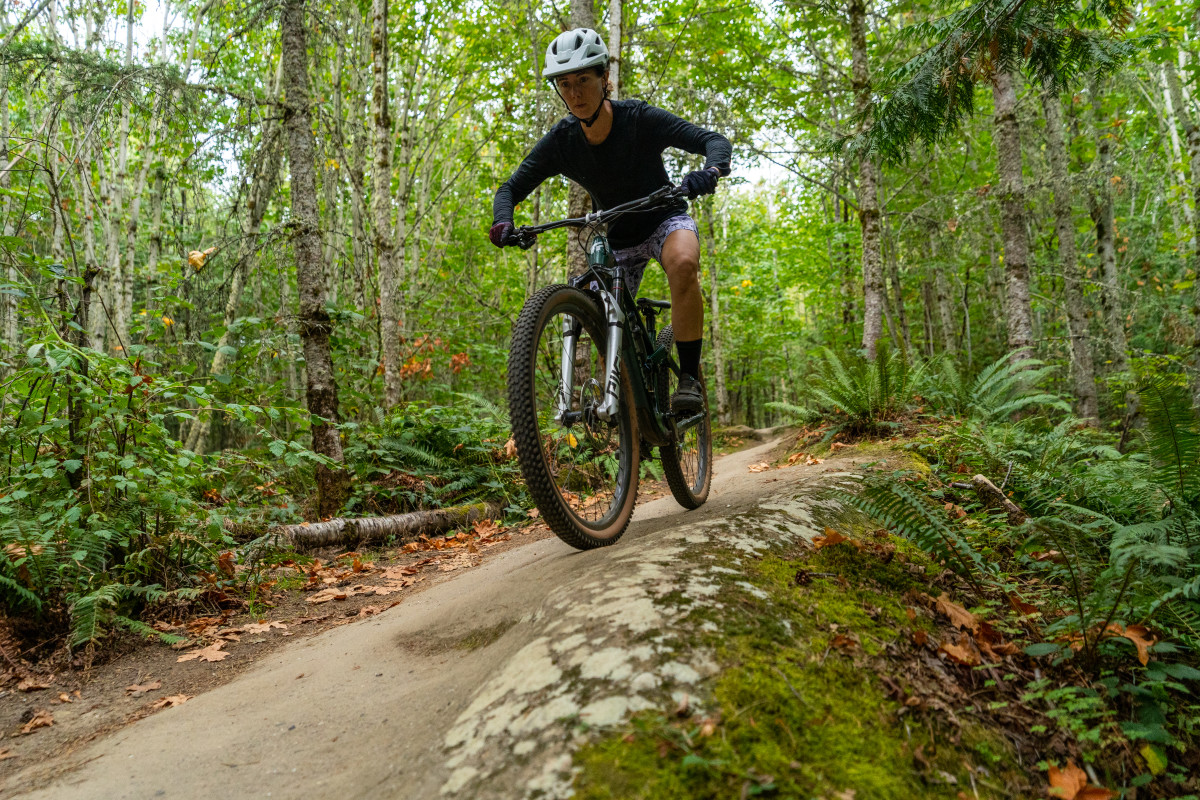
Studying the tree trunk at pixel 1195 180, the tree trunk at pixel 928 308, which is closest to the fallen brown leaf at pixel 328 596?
the tree trunk at pixel 1195 180

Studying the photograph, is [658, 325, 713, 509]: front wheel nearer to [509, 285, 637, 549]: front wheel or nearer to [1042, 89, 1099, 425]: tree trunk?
[509, 285, 637, 549]: front wheel

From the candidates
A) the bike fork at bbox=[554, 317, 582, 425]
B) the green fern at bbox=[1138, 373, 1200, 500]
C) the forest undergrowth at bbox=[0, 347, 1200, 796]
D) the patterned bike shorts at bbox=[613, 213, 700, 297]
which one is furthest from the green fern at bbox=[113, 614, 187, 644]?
the green fern at bbox=[1138, 373, 1200, 500]

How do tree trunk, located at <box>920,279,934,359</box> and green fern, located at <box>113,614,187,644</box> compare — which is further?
tree trunk, located at <box>920,279,934,359</box>

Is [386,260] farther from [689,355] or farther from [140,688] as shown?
[140,688]

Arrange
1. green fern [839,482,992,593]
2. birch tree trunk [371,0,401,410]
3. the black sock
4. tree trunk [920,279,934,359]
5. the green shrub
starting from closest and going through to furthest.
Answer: green fern [839,482,992,593] → the black sock → the green shrub → birch tree trunk [371,0,401,410] → tree trunk [920,279,934,359]

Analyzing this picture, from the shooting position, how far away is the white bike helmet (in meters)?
3.23

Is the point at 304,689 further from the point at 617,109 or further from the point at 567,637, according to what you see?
the point at 617,109

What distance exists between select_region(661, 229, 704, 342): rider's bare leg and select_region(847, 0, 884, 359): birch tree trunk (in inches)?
280

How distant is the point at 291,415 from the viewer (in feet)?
16.2

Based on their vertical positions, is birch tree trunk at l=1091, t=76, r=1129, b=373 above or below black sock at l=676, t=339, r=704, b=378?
above

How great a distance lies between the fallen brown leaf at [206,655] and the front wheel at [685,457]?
2.69 m

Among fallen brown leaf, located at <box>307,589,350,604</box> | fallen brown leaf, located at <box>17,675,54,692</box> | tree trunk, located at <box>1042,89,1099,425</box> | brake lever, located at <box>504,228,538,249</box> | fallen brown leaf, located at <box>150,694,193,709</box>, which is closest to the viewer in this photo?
fallen brown leaf, located at <box>150,694,193,709</box>

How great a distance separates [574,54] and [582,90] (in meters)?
0.17

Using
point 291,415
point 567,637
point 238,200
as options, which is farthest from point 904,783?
point 238,200
